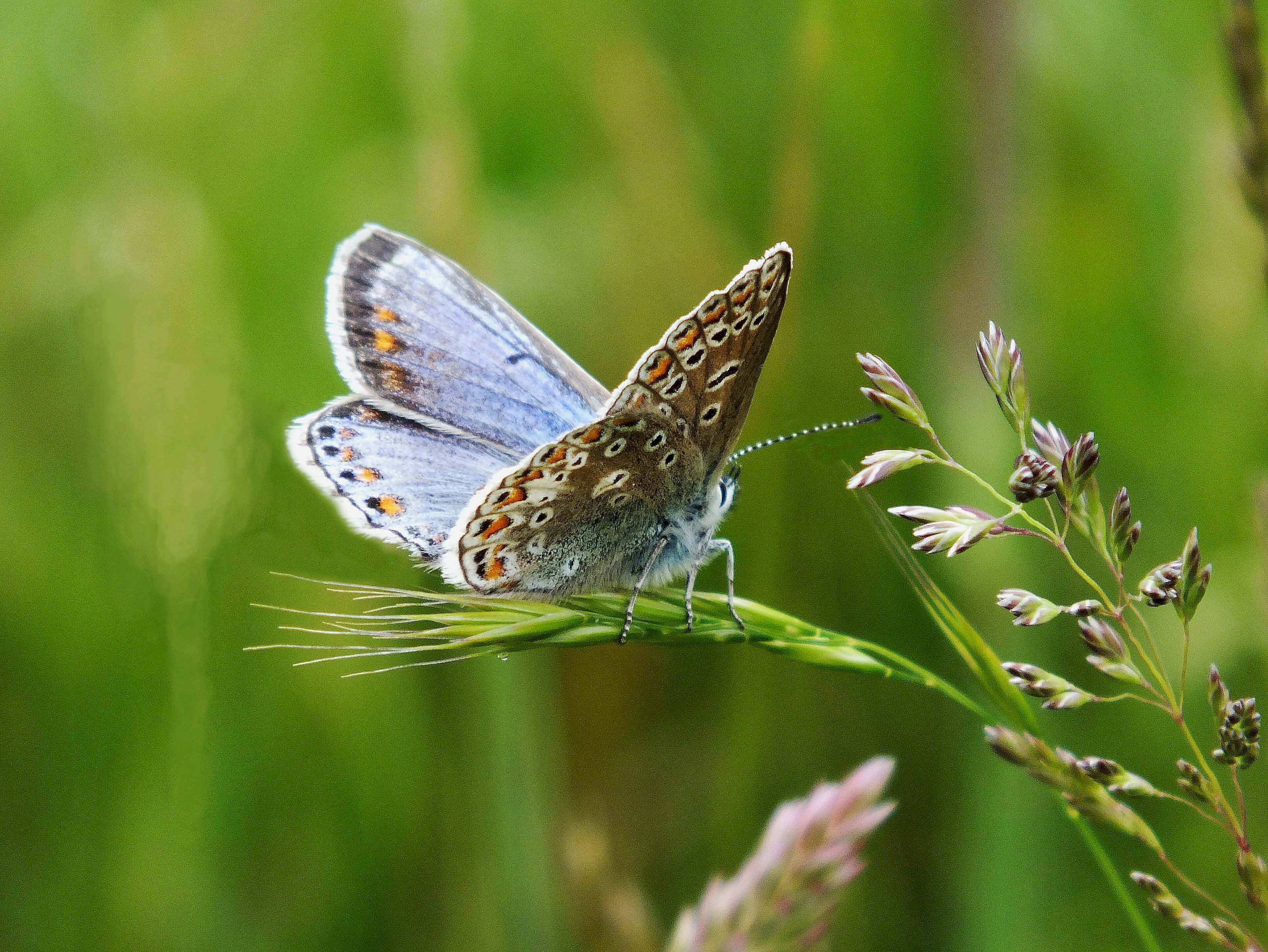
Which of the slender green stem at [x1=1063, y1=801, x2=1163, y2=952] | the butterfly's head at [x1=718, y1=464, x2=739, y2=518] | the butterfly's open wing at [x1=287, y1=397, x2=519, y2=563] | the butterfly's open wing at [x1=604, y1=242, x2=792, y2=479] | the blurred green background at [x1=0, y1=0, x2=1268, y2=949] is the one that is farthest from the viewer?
the blurred green background at [x1=0, y1=0, x2=1268, y2=949]

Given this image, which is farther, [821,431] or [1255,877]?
[821,431]

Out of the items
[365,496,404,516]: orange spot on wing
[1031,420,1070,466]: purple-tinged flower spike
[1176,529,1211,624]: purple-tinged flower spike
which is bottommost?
[1176,529,1211,624]: purple-tinged flower spike

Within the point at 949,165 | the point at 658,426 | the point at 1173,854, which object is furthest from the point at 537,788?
the point at 949,165

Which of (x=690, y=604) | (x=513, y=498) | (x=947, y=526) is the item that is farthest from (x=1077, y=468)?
(x=513, y=498)

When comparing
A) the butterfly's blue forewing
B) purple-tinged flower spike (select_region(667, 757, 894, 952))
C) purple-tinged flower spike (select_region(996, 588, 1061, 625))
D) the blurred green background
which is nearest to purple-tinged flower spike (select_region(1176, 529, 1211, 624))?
purple-tinged flower spike (select_region(996, 588, 1061, 625))

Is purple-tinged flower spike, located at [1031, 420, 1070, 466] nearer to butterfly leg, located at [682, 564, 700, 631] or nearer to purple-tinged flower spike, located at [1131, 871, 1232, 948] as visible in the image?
purple-tinged flower spike, located at [1131, 871, 1232, 948]

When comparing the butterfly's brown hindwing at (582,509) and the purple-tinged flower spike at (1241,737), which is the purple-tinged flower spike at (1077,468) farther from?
the butterfly's brown hindwing at (582,509)

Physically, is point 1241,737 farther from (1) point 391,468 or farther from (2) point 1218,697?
(1) point 391,468

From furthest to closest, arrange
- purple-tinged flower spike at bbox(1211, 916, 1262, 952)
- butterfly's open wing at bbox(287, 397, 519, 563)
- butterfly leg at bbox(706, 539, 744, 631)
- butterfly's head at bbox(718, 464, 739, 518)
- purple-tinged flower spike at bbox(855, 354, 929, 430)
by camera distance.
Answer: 1. butterfly's head at bbox(718, 464, 739, 518)
2. butterfly's open wing at bbox(287, 397, 519, 563)
3. butterfly leg at bbox(706, 539, 744, 631)
4. purple-tinged flower spike at bbox(855, 354, 929, 430)
5. purple-tinged flower spike at bbox(1211, 916, 1262, 952)
